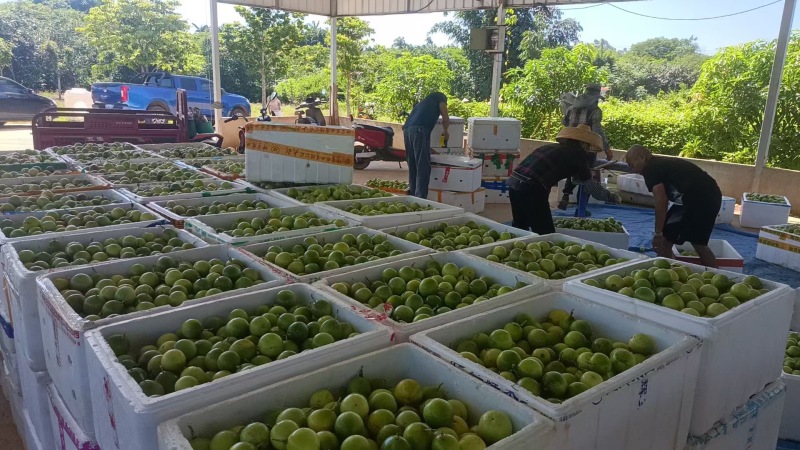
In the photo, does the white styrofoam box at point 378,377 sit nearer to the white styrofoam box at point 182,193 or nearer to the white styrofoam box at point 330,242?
the white styrofoam box at point 330,242

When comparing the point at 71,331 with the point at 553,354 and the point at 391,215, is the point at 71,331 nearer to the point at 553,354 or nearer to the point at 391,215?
the point at 553,354

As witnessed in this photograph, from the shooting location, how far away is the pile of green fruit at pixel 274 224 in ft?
10.6

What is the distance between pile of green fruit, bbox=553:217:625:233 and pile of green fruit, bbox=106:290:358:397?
13.1ft

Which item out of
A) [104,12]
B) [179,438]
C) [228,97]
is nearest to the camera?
[179,438]

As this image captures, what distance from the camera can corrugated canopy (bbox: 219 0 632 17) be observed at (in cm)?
1083

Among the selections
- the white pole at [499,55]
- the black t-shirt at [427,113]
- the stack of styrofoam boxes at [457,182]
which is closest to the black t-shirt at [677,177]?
the stack of styrofoam boxes at [457,182]

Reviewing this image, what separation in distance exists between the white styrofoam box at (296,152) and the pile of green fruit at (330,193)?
18 centimetres

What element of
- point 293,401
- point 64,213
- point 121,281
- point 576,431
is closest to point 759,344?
point 576,431

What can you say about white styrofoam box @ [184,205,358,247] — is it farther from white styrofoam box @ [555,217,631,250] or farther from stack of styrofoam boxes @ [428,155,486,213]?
stack of styrofoam boxes @ [428,155,486,213]

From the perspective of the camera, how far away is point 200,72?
26281mm

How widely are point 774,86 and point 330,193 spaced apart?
775 centimetres

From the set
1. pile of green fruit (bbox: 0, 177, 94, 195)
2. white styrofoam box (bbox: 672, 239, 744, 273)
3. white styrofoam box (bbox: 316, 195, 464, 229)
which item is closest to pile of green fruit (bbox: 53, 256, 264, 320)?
white styrofoam box (bbox: 316, 195, 464, 229)

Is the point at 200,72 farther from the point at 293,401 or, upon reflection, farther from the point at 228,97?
the point at 293,401

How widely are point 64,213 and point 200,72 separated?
25.0m
